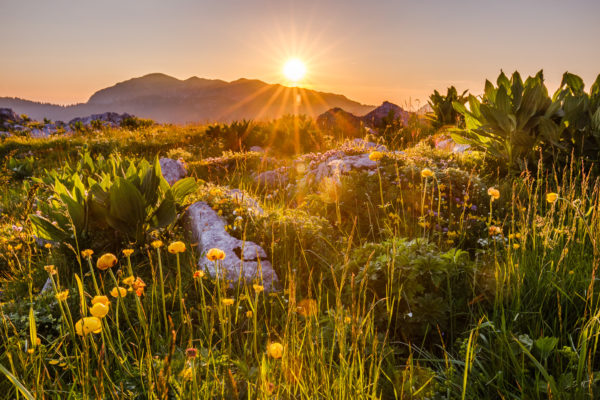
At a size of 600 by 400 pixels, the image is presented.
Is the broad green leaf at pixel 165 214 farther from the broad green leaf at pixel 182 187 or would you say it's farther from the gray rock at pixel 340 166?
the gray rock at pixel 340 166

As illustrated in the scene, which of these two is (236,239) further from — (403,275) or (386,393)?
(386,393)

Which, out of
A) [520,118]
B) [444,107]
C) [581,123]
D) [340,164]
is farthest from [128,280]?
[444,107]

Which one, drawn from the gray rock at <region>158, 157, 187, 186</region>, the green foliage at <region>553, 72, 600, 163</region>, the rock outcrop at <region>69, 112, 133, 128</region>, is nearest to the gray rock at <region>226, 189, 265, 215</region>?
the gray rock at <region>158, 157, 187, 186</region>

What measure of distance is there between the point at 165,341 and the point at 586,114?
6.51 meters

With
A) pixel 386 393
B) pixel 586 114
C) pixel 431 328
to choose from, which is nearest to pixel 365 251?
pixel 431 328

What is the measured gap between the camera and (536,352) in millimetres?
1905

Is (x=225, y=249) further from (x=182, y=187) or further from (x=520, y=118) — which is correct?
(x=520, y=118)

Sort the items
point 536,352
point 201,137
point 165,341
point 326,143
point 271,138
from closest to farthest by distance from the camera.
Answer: point 536,352 < point 165,341 < point 326,143 < point 271,138 < point 201,137

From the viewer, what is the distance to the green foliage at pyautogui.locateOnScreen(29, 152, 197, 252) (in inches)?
138

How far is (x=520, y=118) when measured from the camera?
554 cm

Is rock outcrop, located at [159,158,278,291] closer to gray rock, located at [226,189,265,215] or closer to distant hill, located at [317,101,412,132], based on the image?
gray rock, located at [226,189,265,215]

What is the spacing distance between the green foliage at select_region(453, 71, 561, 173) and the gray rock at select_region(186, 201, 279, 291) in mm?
4261

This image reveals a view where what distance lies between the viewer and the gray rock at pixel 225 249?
3.21 meters

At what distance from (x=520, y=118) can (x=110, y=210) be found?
18.9 feet
